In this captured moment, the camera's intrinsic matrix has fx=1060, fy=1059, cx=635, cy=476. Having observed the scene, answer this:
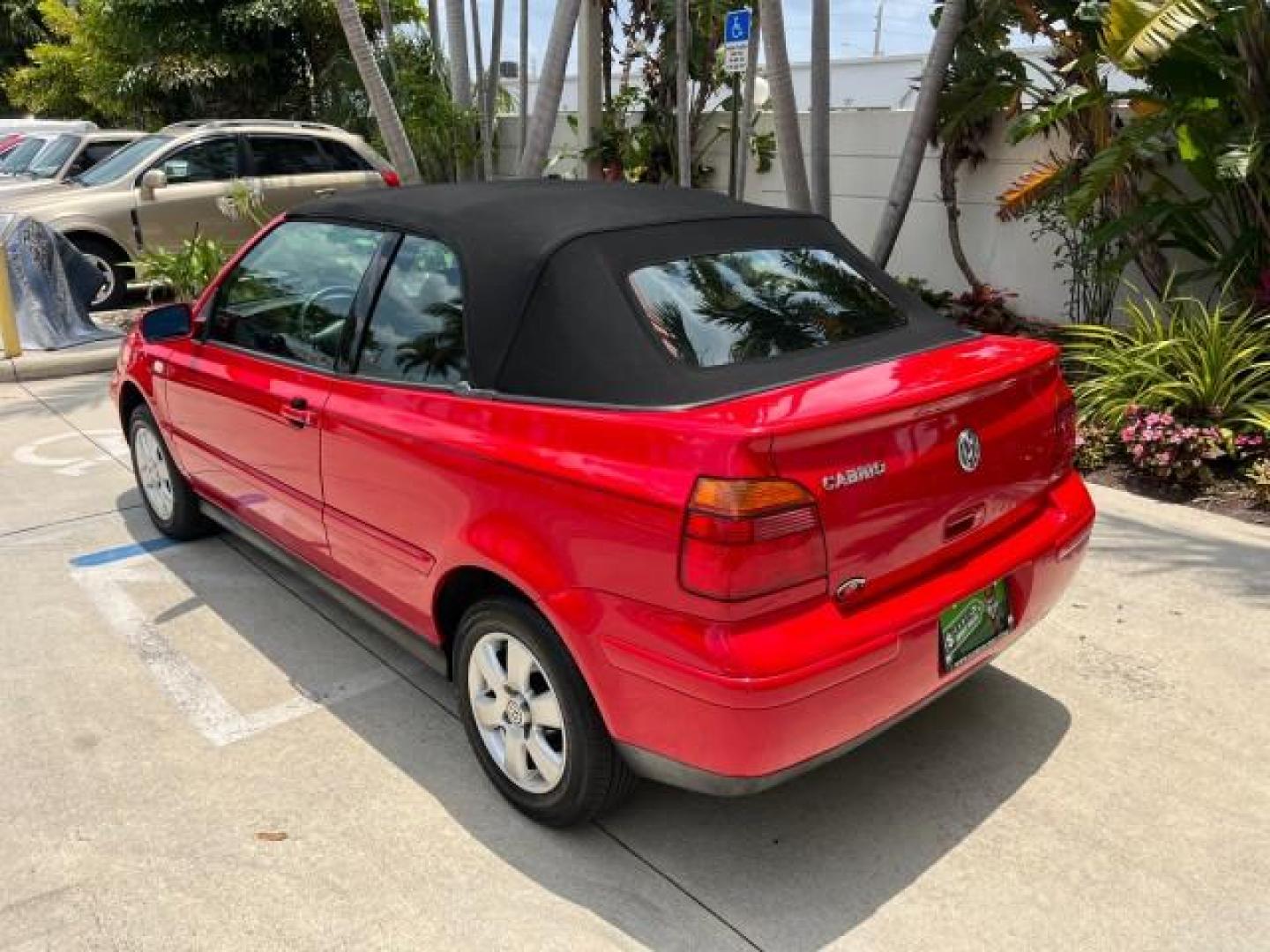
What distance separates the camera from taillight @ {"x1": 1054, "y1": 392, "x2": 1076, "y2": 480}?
311 cm

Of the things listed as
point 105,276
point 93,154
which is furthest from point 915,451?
point 93,154

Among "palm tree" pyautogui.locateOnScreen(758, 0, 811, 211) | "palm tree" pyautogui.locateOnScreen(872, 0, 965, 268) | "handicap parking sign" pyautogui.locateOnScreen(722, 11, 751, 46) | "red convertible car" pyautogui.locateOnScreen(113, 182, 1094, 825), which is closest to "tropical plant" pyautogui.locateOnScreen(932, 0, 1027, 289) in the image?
"palm tree" pyautogui.locateOnScreen(872, 0, 965, 268)

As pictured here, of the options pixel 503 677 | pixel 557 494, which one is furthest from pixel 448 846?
pixel 557 494

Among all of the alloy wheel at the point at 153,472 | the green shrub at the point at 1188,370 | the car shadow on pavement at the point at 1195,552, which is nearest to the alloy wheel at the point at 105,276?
the alloy wheel at the point at 153,472

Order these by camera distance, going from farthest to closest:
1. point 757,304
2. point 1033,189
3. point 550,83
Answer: point 550,83 → point 1033,189 → point 757,304

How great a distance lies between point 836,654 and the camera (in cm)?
238

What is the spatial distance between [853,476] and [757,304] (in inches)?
31.8

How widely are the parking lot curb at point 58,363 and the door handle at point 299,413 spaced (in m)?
5.90

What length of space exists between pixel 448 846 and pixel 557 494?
3.43 ft

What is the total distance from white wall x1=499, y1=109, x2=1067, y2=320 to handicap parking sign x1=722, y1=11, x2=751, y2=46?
1592 millimetres

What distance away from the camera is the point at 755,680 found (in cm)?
229

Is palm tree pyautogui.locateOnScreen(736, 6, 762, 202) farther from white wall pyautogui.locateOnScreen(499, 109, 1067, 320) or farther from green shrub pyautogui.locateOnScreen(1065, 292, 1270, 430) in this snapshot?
green shrub pyautogui.locateOnScreen(1065, 292, 1270, 430)

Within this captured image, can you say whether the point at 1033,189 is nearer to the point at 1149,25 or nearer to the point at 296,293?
the point at 1149,25

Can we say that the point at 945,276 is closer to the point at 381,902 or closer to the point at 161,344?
the point at 161,344
